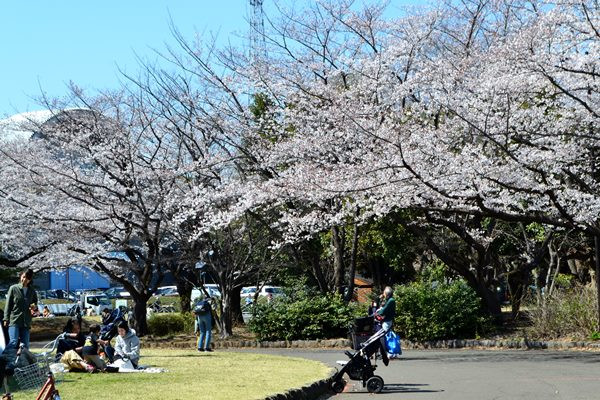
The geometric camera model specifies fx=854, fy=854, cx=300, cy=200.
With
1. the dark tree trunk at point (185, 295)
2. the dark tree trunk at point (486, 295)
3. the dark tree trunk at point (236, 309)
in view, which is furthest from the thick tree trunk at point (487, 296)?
the dark tree trunk at point (185, 295)

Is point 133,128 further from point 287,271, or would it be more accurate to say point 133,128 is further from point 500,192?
point 500,192

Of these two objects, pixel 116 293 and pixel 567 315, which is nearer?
pixel 567 315

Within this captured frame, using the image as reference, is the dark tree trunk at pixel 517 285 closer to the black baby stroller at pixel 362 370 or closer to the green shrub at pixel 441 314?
the green shrub at pixel 441 314

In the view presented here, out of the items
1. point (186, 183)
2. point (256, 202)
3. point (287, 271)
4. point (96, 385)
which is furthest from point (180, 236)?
point (96, 385)

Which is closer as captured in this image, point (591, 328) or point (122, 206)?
point (591, 328)

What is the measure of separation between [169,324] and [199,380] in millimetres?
15380

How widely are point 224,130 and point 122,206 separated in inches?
150

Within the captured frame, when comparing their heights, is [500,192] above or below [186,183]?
below

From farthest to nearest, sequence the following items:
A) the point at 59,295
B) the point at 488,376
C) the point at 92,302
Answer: the point at 59,295
the point at 92,302
the point at 488,376

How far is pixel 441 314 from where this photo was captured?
22.0m

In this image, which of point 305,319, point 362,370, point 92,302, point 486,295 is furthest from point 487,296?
point 92,302

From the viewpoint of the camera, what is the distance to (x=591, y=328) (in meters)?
20.1

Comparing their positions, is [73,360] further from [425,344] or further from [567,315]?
[567,315]

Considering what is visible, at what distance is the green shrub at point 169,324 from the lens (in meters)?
27.0
